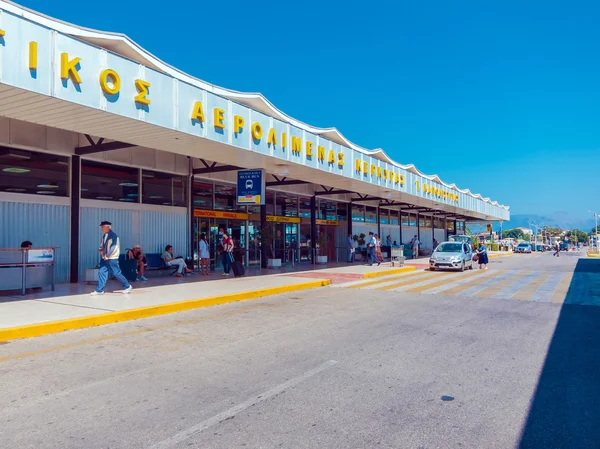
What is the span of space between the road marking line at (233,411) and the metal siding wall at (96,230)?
11.7 meters

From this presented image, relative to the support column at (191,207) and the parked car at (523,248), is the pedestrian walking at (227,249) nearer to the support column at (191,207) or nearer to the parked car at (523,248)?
the support column at (191,207)

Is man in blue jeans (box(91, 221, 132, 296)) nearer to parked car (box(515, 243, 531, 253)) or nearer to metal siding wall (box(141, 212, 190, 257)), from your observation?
metal siding wall (box(141, 212, 190, 257))

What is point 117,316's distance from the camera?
8.75 meters

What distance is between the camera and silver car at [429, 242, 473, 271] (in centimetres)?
2236

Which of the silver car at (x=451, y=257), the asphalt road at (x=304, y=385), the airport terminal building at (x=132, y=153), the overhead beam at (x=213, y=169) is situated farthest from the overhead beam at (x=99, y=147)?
the silver car at (x=451, y=257)

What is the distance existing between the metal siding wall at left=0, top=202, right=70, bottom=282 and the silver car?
16193 mm

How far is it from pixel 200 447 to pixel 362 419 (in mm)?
1424

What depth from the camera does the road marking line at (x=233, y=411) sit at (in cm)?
364

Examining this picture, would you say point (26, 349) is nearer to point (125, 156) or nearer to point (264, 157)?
point (264, 157)

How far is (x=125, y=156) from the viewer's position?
1614cm

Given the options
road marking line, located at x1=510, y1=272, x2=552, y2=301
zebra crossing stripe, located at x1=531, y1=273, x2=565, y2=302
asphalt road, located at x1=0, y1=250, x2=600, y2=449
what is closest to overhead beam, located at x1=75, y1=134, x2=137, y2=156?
asphalt road, located at x1=0, y1=250, x2=600, y2=449

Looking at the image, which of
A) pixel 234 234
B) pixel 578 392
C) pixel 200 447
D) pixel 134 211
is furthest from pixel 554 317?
pixel 234 234

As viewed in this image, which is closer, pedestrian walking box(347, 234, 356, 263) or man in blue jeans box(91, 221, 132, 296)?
man in blue jeans box(91, 221, 132, 296)

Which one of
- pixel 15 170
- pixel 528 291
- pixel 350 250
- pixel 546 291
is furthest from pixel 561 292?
pixel 15 170
